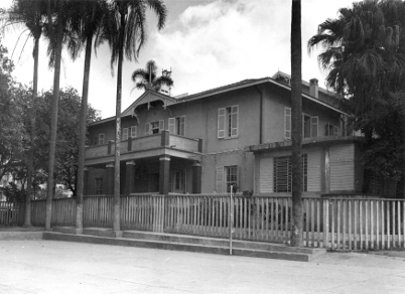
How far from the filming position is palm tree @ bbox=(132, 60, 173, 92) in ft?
155

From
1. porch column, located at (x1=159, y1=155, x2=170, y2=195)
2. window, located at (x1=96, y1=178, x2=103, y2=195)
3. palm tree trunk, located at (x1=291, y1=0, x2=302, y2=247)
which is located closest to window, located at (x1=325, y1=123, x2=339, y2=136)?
porch column, located at (x1=159, y1=155, x2=170, y2=195)

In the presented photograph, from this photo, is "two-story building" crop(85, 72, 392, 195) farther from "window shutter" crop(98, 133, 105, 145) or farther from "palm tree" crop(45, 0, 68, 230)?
"palm tree" crop(45, 0, 68, 230)

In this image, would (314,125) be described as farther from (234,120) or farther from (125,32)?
(125,32)

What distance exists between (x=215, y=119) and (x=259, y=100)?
10.1 feet

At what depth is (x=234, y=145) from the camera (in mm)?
24938

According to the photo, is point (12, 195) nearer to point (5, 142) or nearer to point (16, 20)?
point (5, 142)

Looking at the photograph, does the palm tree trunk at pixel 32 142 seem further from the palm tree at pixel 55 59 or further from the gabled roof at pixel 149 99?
the gabled roof at pixel 149 99


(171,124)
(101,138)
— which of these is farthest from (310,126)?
(101,138)

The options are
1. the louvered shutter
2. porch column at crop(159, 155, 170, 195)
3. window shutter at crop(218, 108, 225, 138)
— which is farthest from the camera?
the louvered shutter

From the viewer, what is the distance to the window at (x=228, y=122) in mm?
25125

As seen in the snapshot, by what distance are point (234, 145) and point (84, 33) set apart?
935 cm

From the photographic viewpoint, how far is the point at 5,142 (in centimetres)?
2047

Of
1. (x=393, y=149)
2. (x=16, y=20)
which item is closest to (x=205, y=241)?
(x=393, y=149)

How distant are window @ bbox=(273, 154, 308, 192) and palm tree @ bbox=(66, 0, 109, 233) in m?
8.66
